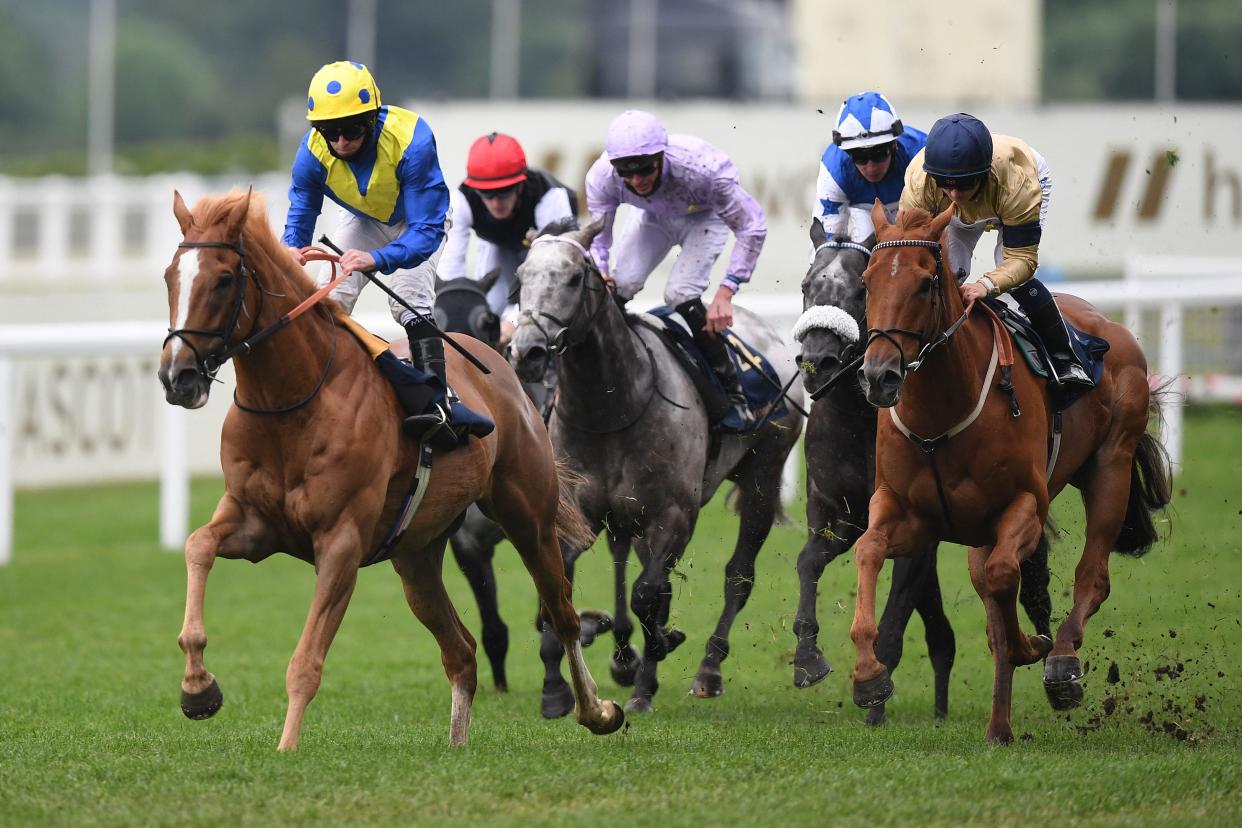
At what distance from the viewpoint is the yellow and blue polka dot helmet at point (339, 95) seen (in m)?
6.65

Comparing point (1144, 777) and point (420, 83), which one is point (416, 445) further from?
point (420, 83)

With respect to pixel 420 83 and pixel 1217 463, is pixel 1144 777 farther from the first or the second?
pixel 420 83

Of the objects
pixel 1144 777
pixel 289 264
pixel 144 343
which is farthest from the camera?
pixel 144 343

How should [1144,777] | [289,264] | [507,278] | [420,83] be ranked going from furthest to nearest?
[420,83] < [507,278] < [289,264] < [1144,777]

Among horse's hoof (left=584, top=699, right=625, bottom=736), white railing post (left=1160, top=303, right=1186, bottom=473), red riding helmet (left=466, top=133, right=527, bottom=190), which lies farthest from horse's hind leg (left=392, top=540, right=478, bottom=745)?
white railing post (left=1160, top=303, right=1186, bottom=473)

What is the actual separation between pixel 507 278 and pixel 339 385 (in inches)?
128

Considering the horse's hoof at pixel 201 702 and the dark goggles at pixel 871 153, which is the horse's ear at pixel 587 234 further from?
the horse's hoof at pixel 201 702

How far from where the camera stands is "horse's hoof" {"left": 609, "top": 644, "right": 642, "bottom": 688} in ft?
27.1

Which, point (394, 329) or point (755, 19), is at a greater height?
point (755, 19)

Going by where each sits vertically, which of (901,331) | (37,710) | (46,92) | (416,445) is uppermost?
(46,92)

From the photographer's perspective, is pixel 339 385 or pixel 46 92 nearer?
pixel 339 385

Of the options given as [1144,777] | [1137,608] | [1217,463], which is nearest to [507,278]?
[1137,608]

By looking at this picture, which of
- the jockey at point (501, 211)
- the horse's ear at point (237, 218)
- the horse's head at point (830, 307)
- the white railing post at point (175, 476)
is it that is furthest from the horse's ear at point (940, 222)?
the white railing post at point (175, 476)

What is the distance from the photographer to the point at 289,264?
625 cm
